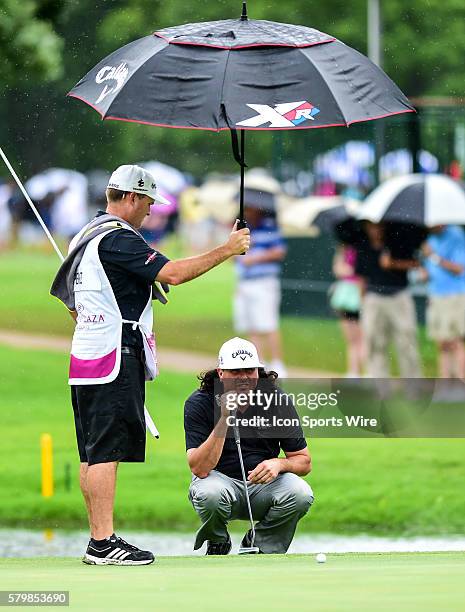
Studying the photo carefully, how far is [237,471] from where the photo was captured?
7.71 m

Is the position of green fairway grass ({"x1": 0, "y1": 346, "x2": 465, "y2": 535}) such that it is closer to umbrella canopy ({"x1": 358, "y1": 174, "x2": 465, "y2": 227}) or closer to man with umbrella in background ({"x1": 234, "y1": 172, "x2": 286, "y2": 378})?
man with umbrella in background ({"x1": 234, "y1": 172, "x2": 286, "y2": 378})

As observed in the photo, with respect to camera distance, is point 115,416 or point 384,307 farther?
point 384,307

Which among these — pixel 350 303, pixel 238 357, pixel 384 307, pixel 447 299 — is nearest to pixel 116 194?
pixel 238 357

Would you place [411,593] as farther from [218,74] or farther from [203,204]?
[203,204]

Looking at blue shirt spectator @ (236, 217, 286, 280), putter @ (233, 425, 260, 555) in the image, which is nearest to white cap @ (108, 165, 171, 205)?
putter @ (233, 425, 260, 555)

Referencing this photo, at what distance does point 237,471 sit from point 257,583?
194cm

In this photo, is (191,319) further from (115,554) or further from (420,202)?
(115,554)

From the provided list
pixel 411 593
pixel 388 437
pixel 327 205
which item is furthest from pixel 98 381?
pixel 327 205

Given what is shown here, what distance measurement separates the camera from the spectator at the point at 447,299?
50.0 ft

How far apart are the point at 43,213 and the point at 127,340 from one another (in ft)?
79.4

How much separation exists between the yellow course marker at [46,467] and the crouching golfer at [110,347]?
4284mm

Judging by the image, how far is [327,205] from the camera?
1986 cm

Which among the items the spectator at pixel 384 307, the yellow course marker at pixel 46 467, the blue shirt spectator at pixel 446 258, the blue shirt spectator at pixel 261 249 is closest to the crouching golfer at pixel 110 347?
the yellow course marker at pixel 46 467

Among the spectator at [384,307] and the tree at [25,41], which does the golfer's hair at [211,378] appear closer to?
the spectator at [384,307]
